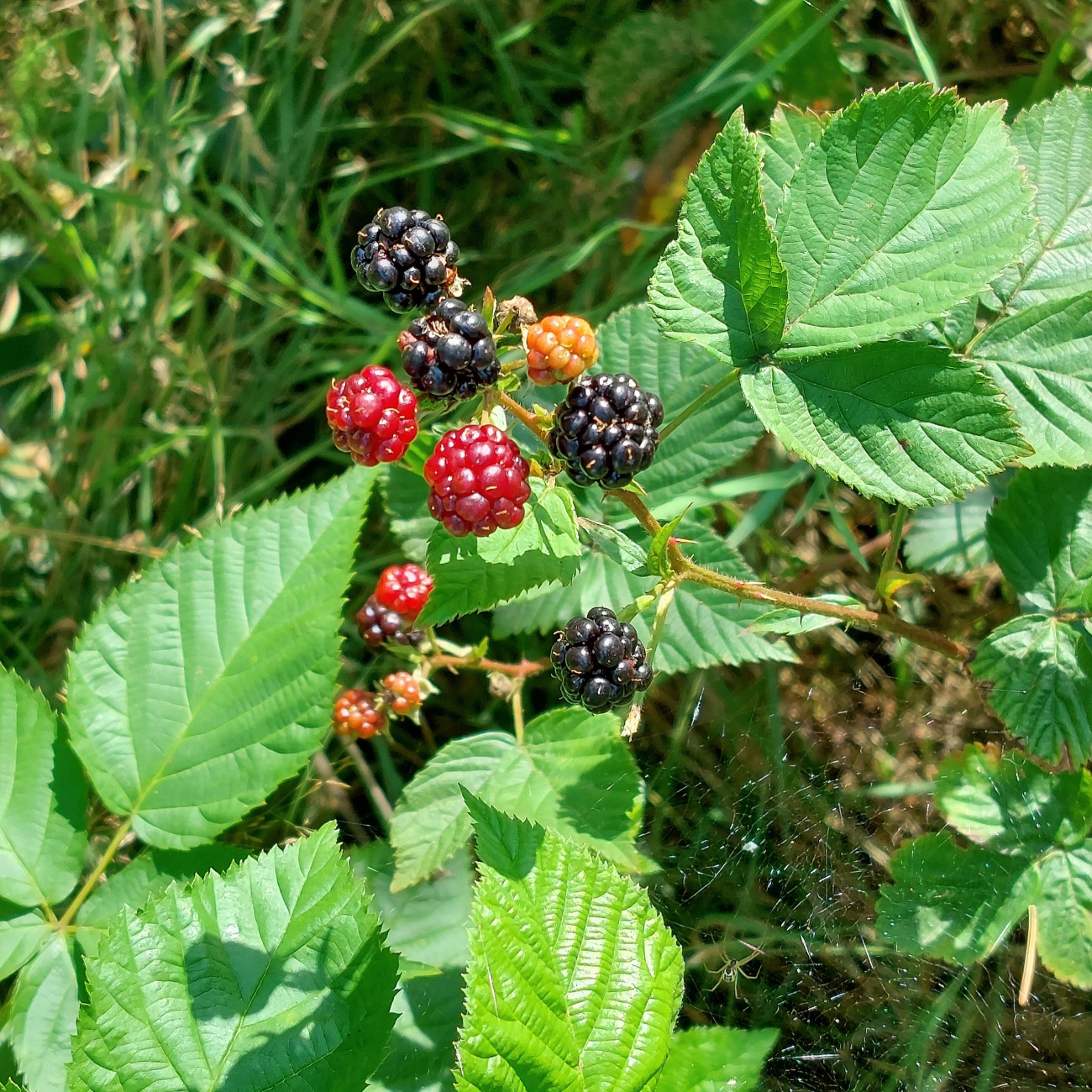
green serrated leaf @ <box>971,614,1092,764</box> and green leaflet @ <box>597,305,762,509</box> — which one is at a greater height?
green leaflet @ <box>597,305,762,509</box>

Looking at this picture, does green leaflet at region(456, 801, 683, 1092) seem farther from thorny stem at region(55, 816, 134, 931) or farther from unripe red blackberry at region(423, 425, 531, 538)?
thorny stem at region(55, 816, 134, 931)

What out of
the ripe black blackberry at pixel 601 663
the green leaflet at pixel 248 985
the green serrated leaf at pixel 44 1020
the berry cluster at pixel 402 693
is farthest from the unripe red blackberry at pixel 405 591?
the green serrated leaf at pixel 44 1020

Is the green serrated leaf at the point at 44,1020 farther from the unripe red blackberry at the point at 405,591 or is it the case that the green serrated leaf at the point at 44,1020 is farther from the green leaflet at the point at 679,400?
the green leaflet at the point at 679,400

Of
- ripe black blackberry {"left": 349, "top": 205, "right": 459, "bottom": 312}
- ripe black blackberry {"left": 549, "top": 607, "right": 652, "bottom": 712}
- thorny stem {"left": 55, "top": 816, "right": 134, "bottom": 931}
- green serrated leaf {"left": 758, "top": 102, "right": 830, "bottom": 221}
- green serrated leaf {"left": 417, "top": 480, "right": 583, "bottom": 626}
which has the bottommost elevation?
thorny stem {"left": 55, "top": 816, "right": 134, "bottom": 931}

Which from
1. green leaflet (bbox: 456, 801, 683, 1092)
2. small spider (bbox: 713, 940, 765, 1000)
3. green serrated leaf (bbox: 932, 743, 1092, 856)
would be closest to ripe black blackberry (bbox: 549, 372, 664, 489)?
green leaflet (bbox: 456, 801, 683, 1092)

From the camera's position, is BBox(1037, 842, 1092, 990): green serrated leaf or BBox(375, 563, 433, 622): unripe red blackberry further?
BBox(375, 563, 433, 622): unripe red blackberry

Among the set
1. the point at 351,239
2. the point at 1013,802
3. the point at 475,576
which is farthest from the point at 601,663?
the point at 351,239

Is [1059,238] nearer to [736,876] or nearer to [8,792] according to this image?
[736,876]
